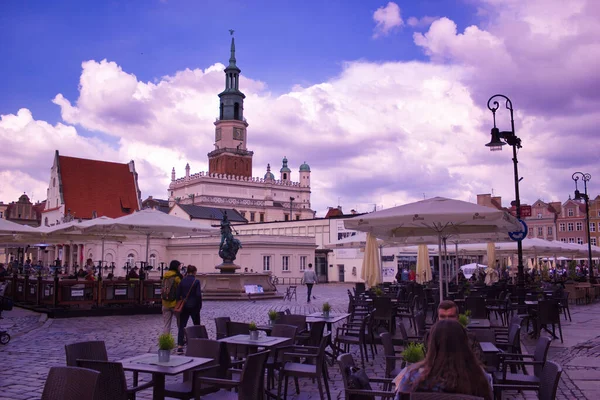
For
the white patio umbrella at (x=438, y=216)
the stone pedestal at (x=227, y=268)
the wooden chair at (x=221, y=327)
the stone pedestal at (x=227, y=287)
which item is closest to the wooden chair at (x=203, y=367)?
the wooden chair at (x=221, y=327)

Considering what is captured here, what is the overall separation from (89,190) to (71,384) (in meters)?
70.0

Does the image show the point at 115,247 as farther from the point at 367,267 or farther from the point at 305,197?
the point at 305,197

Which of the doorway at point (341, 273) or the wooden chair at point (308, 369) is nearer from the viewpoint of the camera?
the wooden chair at point (308, 369)

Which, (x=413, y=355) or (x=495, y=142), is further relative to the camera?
(x=495, y=142)

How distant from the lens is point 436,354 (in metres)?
3.96

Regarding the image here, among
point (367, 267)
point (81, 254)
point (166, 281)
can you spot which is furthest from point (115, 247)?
point (166, 281)

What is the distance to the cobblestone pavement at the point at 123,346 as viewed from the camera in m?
8.30

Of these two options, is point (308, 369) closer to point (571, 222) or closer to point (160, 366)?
point (160, 366)

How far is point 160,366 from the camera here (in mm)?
5941

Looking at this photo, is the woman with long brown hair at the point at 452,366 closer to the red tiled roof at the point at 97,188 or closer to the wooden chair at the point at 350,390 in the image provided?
the wooden chair at the point at 350,390

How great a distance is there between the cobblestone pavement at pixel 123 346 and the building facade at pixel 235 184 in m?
77.6

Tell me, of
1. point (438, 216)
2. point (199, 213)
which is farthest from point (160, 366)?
point (199, 213)

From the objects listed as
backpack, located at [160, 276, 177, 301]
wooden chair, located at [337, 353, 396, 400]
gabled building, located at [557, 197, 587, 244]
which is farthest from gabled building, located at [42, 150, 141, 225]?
wooden chair, located at [337, 353, 396, 400]

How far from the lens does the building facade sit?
98.3 metres
